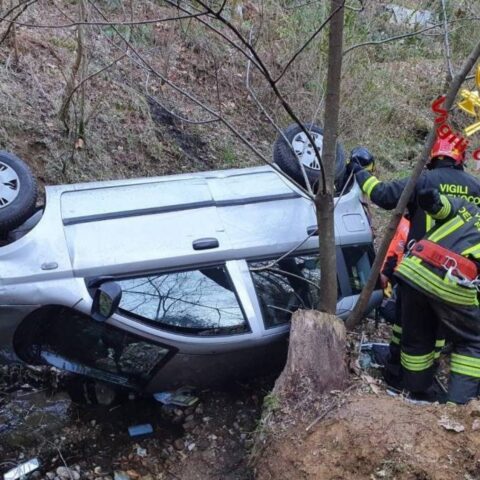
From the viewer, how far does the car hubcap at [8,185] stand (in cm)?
371

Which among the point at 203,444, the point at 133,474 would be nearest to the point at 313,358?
the point at 203,444

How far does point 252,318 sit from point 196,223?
0.67 m

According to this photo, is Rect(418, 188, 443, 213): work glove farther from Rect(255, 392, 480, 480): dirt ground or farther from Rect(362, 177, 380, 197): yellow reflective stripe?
Rect(255, 392, 480, 480): dirt ground

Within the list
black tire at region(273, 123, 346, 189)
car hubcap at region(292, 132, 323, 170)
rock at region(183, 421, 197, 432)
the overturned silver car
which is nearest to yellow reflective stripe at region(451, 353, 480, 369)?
the overturned silver car

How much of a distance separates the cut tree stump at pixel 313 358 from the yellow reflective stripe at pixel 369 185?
3.80 feet

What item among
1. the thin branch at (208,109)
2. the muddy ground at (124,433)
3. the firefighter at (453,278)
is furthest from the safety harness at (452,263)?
the muddy ground at (124,433)

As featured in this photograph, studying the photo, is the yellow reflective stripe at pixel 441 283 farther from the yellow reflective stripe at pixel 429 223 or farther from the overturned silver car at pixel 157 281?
the overturned silver car at pixel 157 281

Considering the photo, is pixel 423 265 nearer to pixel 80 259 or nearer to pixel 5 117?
pixel 80 259

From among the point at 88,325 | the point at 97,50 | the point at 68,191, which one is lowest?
the point at 88,325

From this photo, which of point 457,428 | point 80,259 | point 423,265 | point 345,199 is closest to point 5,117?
point 80,259

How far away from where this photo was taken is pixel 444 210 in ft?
12.8

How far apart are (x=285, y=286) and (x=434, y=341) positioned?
43.3 inches

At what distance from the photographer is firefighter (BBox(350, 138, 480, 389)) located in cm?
435

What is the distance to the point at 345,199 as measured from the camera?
171 inches
